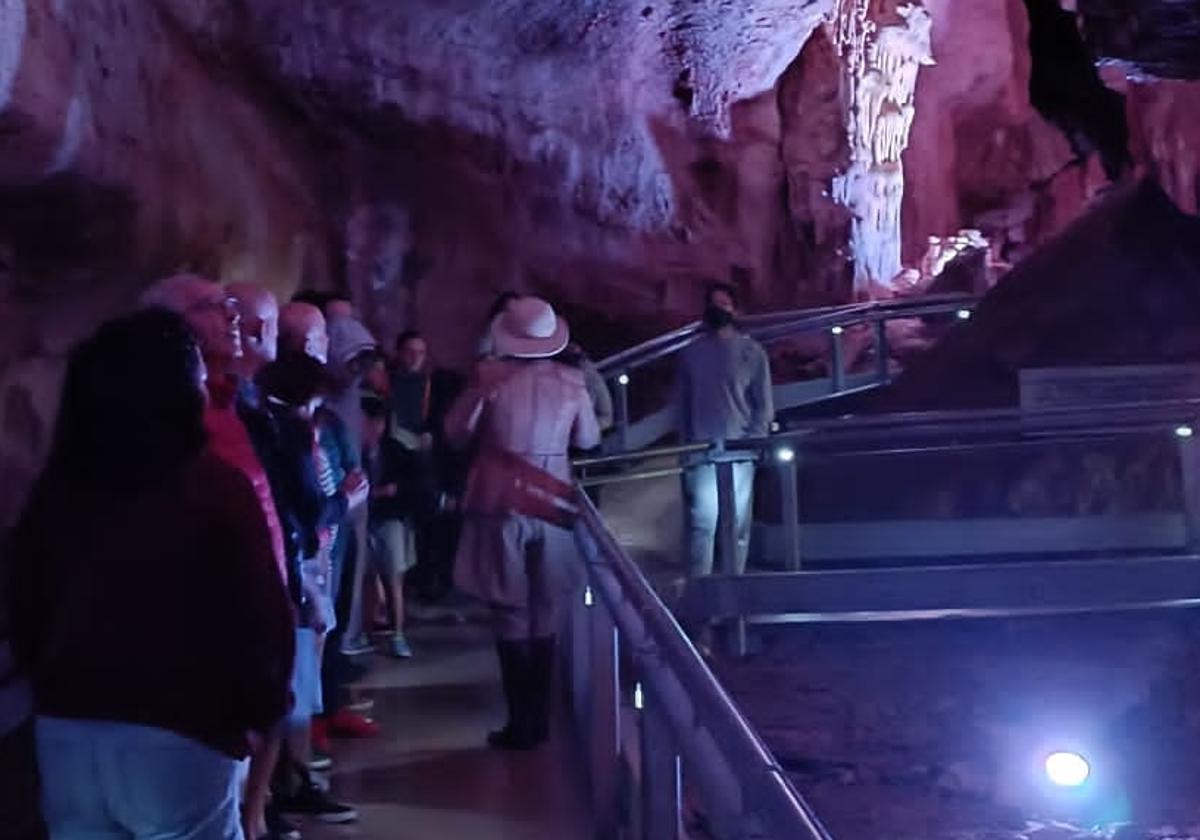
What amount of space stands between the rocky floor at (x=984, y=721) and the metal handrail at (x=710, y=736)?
4004 millimetres

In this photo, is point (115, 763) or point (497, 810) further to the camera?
point (497, 810)

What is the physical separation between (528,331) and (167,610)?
3291mm

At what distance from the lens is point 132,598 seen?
8.94 ft

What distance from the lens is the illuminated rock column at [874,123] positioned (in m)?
17.8

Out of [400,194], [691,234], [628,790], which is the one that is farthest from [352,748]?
[691,234]

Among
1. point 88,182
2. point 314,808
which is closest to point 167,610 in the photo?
point 314,808

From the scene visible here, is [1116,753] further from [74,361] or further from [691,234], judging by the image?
[691,234]

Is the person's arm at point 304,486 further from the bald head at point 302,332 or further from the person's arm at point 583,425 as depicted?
the person's arm at point 583,425

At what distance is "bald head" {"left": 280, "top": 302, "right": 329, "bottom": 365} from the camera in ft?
16.2

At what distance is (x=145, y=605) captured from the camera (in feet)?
8.95

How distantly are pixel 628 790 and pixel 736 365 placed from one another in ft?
15.0

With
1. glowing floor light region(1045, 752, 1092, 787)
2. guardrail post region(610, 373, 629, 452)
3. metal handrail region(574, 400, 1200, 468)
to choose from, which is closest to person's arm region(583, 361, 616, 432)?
metal handrail region(574, 400, 1200, 468)

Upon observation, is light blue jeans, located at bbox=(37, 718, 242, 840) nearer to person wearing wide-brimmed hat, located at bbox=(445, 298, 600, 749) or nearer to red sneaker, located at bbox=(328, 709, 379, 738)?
person wearing wide-brimmed hat, located at bbox=(445, 298, 600, 749)

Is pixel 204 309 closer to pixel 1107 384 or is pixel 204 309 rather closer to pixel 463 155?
pixel 1107 384
